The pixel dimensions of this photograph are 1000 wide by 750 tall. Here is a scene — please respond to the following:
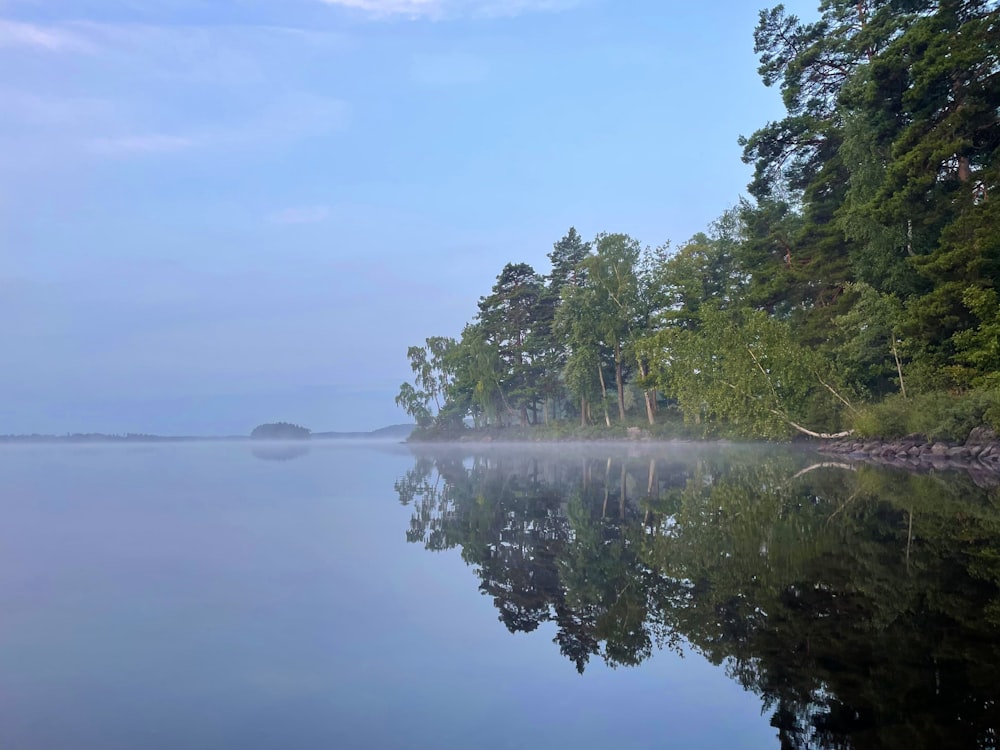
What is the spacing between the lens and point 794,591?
6.87 meters

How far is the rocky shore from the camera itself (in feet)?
68.8

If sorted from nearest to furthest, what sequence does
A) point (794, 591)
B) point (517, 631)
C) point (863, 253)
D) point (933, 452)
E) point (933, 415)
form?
point (517, 631) < point (794, 591) < point (933, 452) < point (933, 415) < point (863, 253)

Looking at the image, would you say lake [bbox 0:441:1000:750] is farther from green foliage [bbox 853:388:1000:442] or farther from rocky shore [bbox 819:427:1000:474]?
green foliage [bbox 853:388:1000:442]

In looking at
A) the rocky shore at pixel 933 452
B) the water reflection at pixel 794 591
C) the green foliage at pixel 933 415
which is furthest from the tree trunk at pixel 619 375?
the water reflection at pixel 794 591

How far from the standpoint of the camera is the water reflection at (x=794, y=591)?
4.29 meters

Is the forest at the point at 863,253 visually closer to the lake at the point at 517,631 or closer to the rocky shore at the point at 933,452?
the rocky shore at the point at 933,452

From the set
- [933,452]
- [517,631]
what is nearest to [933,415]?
[933,452]

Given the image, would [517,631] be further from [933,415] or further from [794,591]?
[933,415]

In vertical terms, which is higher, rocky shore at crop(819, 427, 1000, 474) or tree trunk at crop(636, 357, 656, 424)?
tree trunk at crop(636, 357, 656, 424)

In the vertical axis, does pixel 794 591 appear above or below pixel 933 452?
above

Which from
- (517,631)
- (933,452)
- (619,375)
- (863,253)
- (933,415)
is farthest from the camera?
(619,375)

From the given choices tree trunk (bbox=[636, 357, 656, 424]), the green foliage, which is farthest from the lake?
tree trunk (bbox=[636, 357, 656, 424])

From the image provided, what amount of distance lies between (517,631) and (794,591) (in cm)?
277

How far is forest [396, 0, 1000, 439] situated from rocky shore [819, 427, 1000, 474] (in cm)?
47
